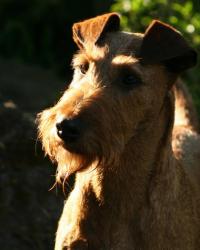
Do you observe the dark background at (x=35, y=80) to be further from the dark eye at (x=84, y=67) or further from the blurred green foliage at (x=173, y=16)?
the dark eye at (x=84, y=67)

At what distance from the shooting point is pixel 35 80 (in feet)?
42.3

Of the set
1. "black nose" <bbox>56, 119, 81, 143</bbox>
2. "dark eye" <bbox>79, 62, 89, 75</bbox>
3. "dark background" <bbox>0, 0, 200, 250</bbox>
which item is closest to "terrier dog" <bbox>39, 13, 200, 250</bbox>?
"dark eye" <bbox>79, 62, 89, 75</bbox>

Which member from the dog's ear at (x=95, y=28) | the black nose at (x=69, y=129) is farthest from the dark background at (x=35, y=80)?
the black nose at (x=69, y=129)

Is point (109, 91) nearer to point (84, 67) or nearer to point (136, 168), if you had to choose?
point (84, 67)

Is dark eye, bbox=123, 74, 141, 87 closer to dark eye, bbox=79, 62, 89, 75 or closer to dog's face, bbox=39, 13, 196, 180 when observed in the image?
dog's face, bbox=39, 13, 196, 180

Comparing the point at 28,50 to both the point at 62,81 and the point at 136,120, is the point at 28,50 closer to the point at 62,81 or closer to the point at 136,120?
the point at 62,81

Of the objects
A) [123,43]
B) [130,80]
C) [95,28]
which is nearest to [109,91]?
[130,80]

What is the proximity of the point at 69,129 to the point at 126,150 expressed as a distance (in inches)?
27.2

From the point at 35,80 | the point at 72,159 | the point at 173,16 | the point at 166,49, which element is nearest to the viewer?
the point at 72,159

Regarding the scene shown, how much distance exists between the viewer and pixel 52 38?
14727 millimetres

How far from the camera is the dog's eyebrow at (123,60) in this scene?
554 centimetres

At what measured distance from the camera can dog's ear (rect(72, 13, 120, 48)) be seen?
5.93 meters

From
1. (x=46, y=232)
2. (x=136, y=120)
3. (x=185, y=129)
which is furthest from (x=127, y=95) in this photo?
(x=46, y=232)

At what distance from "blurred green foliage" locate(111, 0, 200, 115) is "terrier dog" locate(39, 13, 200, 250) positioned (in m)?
2.78
